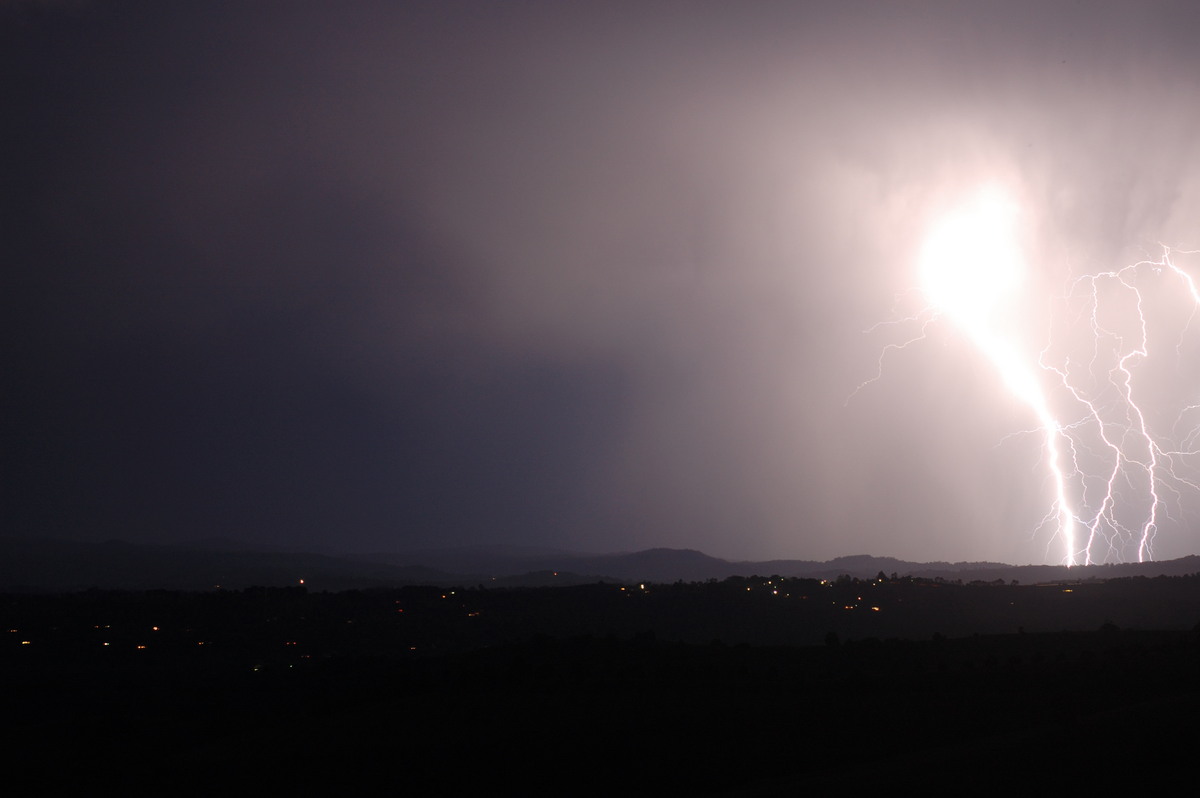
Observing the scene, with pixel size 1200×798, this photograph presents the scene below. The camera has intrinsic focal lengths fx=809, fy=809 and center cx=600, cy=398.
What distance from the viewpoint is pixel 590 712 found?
15852 mm

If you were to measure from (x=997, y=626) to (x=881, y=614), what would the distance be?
4.69 m

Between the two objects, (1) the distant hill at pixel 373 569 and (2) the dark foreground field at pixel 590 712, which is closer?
(2) the dark foreground field at pixel 590 712

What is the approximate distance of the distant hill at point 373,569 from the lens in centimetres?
6875

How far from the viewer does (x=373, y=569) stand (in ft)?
296

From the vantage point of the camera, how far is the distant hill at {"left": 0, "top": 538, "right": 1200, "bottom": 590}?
68750mm

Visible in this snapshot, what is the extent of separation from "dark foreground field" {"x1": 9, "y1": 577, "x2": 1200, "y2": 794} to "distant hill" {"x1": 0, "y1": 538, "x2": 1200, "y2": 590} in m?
37.0

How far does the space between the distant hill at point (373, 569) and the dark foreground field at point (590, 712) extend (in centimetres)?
3695

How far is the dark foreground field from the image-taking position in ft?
40.1

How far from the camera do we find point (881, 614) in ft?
118

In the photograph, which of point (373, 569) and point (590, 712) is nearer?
point (590, 712)

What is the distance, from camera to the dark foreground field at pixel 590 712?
12.2 m

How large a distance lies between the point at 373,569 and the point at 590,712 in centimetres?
7963

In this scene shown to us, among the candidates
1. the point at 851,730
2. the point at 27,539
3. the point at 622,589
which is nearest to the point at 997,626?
the point at 622,589

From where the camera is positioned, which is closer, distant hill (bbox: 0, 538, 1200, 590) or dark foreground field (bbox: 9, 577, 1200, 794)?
dark foreground field (bbox: 9, 577, 1200, 794)
